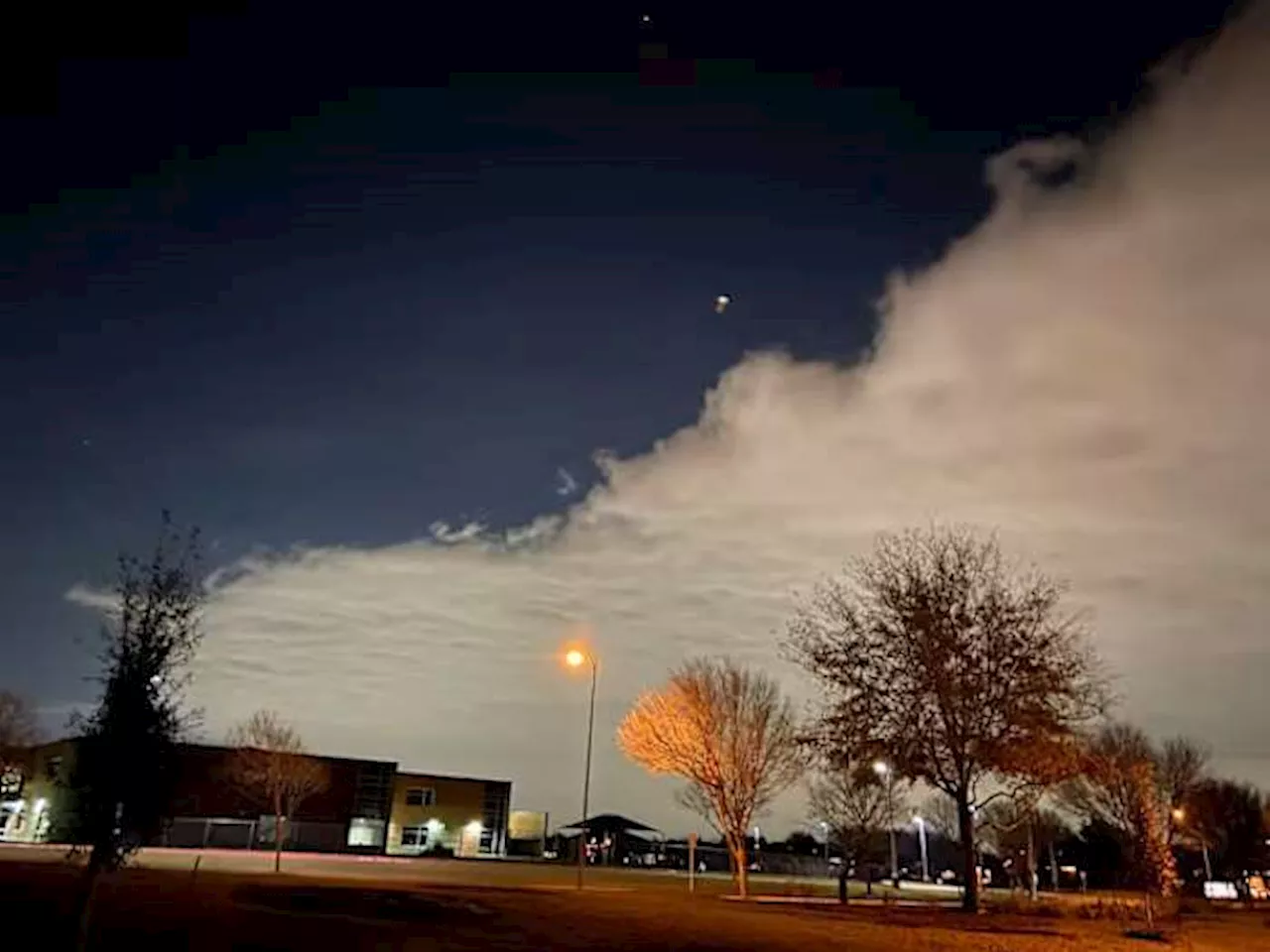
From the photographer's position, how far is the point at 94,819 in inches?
673

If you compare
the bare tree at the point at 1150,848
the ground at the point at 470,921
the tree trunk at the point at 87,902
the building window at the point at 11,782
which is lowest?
the ground at the point at 470,921

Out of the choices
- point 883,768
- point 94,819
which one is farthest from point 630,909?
point 94,819

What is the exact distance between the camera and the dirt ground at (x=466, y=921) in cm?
2055

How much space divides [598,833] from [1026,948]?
343 ft

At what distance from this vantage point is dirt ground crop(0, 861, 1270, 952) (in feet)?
67.4

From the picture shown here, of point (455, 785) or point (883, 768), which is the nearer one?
point (883, 768)

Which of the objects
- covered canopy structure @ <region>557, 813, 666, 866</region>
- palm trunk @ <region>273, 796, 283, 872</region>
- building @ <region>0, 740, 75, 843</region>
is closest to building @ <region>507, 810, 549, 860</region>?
covered canopy structure @ <region>557, 813, 666, 866</region>

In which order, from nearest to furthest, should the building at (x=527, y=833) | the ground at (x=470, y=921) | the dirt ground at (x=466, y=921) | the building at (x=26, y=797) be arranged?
the dirt ground at (x=466, y=921), the ground at (x=470, y=921), the building at (x=26, y=797), the building at (x=527, y=833)

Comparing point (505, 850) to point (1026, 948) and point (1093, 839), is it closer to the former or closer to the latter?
point (1093, 839)

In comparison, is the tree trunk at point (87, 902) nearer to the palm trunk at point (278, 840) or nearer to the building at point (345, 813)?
the palm trunk at point (278, 840)

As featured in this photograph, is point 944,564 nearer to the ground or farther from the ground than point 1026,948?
farther from the ground

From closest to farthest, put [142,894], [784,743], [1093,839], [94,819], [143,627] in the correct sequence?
[94,819] < [143,627] < [142,894] < [784,743] < [1093,839]

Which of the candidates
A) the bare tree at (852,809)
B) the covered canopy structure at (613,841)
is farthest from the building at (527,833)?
the bare tree at (852,809)

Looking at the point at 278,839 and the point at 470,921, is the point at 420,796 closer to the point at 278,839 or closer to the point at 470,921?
the point at 278,839
